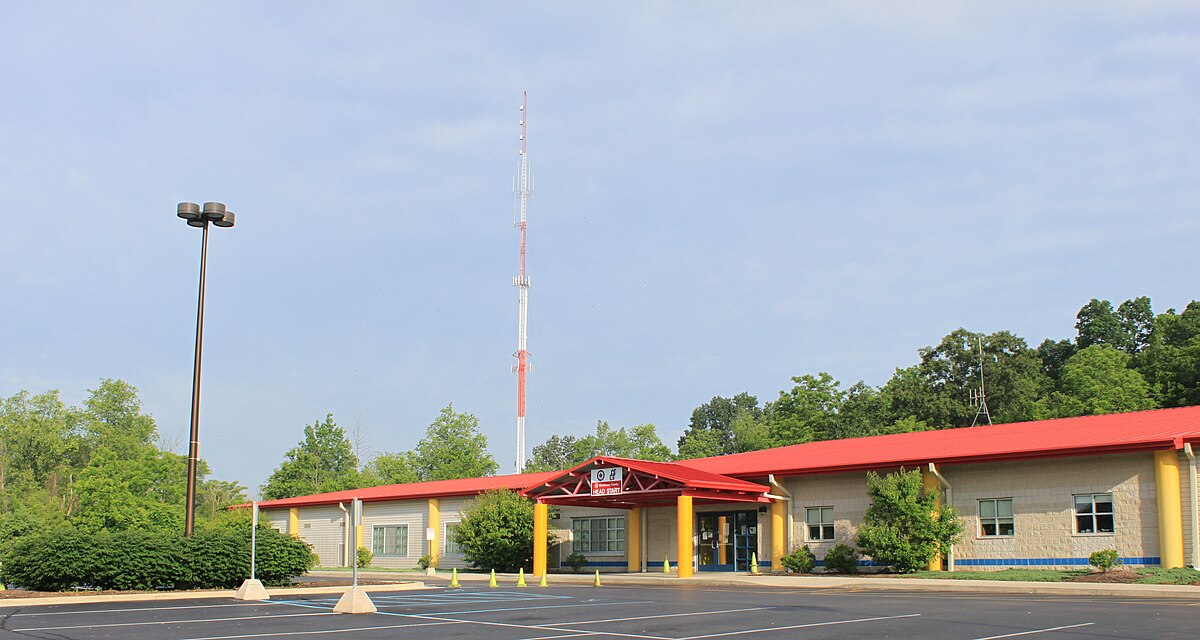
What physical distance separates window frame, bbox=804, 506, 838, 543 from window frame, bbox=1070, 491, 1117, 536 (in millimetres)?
7394

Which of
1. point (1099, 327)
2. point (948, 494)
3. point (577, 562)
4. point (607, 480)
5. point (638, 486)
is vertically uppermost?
point (1099, 327)

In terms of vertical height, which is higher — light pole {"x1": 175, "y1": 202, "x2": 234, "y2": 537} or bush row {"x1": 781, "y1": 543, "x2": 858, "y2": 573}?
light pole {"x1": 175, "y1": 202, "x2": 234, "y2": 537}

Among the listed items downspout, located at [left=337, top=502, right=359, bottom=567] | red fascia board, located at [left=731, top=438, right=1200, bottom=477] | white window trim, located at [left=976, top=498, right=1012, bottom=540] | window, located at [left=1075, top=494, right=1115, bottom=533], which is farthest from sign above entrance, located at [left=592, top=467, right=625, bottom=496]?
downspout, located at [left=337, top=502, right=359, bottom=567]

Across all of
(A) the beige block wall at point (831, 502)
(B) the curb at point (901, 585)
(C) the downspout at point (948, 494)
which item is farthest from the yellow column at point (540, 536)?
(C) the downspout at point (948, 494)

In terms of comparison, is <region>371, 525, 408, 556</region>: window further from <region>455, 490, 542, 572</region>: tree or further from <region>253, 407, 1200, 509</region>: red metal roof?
<region>455, 490, 542, 572</region>: tree

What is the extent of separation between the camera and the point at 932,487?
31375 mm

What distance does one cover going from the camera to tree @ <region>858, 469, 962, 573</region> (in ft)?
99.1

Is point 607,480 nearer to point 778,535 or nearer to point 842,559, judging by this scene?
point 778,535

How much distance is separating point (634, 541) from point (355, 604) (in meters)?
21.2

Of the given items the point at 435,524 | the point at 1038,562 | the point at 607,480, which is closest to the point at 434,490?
the point at 435,524

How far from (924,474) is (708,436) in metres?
83.6

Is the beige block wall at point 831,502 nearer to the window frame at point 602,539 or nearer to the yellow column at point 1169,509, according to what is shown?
the window frame at point 602,539

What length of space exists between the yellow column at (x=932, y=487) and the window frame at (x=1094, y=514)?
3709mm

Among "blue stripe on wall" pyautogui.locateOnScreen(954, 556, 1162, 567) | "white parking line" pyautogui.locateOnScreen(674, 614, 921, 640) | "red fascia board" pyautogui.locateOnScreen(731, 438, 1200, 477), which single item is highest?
"red fascia board" pyautogui.locateOnScreen(731, 438, 1200, 477)
